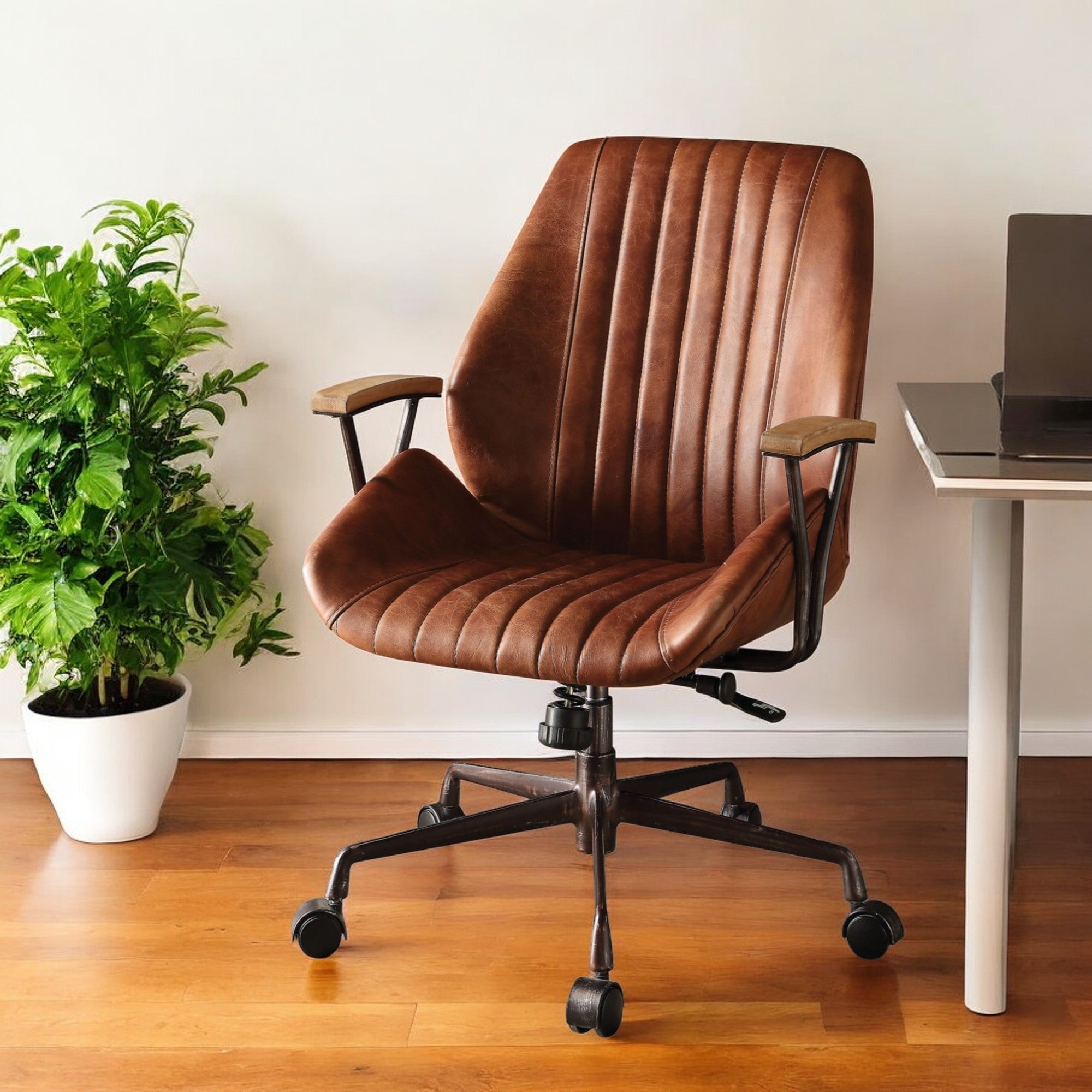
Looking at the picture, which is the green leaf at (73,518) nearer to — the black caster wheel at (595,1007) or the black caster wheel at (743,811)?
the black caster wheel at (595,1007)

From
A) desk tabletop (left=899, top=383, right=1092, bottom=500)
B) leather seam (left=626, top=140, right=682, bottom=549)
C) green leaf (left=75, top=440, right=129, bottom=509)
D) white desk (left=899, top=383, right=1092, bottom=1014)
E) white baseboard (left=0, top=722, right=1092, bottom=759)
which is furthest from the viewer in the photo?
white baseboard (left=0, top=722, right=1092, bottom=759)

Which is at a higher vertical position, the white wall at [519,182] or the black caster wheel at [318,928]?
the white wall at [519,182]

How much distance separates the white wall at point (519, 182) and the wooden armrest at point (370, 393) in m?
0.44

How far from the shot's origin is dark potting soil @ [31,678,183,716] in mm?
2279

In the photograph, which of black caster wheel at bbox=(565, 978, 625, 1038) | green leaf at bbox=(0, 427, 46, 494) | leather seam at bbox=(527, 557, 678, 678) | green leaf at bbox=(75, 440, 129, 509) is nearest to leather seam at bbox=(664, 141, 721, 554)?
leather seam at bbox=(527, 557, 678, 678)

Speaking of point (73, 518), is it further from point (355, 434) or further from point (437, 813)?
point (437, 813)

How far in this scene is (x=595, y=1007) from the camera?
1650 mm

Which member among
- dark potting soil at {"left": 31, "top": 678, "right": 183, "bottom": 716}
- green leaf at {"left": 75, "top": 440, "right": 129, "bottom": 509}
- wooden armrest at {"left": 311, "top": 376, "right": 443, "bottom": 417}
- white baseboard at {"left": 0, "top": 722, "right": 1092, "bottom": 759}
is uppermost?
wooden armrest at {"left": 311, "top": 376, "right": 443, "bottom": 417}

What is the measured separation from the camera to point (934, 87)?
7.77 feet

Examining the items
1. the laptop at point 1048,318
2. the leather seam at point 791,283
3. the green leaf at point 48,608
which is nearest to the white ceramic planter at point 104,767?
the green leaf at point 48,608

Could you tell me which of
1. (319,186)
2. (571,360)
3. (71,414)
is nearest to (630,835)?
(571,360)

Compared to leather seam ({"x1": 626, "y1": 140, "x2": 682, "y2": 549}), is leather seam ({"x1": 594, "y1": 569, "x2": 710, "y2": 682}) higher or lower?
leather seam ({"x1": 626, "y1": 140, "x2": 682, "y2": 549})

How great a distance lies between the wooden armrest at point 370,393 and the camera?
1.91m

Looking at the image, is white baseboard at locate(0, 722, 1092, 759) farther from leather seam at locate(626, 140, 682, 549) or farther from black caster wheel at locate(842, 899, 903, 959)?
black caster wheel at locate(842, 899, 903, 959)
